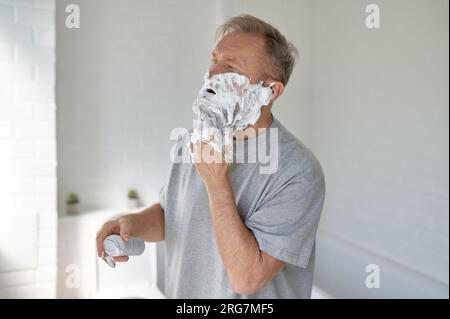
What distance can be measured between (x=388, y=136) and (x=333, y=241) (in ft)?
0.97

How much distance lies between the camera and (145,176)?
2.08 ft

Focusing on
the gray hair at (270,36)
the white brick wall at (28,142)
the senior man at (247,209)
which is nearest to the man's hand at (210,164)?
the senior man at (247,209)

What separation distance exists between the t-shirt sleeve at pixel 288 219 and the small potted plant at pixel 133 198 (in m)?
0.23

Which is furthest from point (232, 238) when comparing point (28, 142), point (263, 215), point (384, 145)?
point (384, 145)

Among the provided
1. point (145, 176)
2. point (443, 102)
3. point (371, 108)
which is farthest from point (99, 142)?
point (443, 102)

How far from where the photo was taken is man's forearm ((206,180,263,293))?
0.45 meters

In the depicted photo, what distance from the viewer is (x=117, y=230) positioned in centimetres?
49

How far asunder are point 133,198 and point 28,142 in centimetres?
19

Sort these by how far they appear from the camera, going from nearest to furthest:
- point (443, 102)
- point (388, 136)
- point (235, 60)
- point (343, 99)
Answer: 1. point (235, 60)
2. point (343, 99)
3. point (388, 136)
4. point (443, 102)

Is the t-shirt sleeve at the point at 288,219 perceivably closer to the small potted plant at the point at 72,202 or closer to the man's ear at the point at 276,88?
the man's ear at the point at 276,88

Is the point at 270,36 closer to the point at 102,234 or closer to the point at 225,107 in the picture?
the point at 225,107

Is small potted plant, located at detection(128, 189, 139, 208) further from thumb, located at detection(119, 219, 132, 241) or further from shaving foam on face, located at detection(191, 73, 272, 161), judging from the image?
shaving foam on face, located at detection(191, 73, 272, 161)

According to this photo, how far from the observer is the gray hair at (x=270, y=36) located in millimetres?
451

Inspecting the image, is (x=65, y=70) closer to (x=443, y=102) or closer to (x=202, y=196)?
(x=202, y=196)
